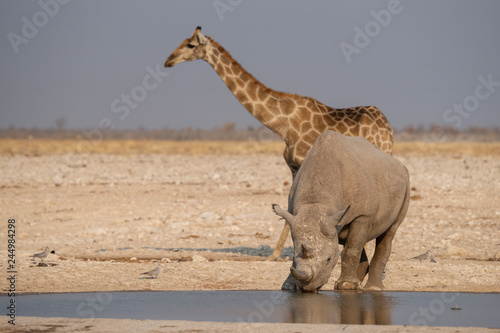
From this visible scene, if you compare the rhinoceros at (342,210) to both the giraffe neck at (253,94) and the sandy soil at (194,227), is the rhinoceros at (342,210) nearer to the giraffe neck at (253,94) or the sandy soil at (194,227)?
the sandy soil at (194,227)

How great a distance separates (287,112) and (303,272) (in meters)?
5.18

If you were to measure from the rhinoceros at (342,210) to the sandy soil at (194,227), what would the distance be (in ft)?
2.52

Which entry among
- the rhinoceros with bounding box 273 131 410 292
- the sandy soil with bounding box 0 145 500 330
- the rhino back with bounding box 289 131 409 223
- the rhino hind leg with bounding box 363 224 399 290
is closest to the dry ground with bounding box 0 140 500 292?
the sandy soil with bounding box 0 145 500 330

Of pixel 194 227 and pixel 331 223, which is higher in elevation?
pixel 331 223

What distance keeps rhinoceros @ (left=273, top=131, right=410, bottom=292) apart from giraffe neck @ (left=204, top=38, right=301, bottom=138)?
9.51 ft

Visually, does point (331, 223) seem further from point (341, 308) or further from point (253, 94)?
point (253, 94)

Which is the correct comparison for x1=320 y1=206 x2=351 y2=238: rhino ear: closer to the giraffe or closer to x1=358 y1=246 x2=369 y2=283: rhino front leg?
x1=358 y1=246 x2=369 y2=283: rhino front leg

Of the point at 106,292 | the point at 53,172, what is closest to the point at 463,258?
the point at 106,292

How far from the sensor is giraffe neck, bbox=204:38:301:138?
12641mm

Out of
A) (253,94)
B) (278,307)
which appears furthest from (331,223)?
(253,94)

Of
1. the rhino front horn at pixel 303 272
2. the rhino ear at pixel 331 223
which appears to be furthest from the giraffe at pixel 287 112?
the rhino front horn at pixel 303 272

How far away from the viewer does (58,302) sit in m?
8.28

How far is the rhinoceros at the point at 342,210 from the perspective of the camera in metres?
7.96

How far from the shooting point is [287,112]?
12.6 m
